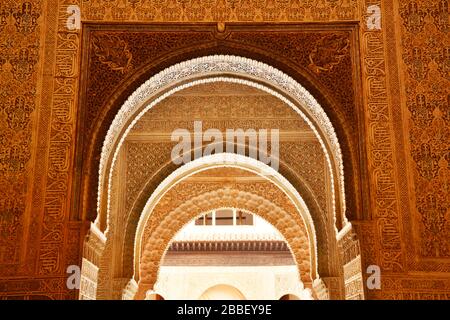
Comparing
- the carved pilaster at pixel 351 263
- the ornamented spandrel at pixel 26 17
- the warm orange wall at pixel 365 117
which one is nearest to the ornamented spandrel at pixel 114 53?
the warm orange wall at pixel 365 117

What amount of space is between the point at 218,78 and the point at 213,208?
A: 3649 mm

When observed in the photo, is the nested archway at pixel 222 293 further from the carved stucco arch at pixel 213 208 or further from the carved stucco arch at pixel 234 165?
the carved stucco arch at pixel 234 165

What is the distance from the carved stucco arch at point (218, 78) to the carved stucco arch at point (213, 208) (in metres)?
3.37

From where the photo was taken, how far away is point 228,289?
1295 cm

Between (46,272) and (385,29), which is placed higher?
(385,29)

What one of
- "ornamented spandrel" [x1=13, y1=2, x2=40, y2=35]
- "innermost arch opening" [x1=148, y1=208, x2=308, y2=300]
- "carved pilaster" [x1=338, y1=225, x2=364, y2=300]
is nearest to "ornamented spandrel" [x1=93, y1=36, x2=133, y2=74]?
"ornamented spandrel" [x1=13, y1=2, x2=40, y2=35]

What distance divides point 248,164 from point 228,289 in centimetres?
648

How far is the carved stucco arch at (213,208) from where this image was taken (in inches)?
309

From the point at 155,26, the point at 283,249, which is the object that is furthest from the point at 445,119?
the point at 283,249

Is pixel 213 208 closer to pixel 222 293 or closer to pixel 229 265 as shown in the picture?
pixel 229 265

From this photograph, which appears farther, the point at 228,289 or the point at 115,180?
the point at 228,289

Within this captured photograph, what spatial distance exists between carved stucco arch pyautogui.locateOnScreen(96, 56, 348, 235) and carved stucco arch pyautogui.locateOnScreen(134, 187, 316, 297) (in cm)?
337
